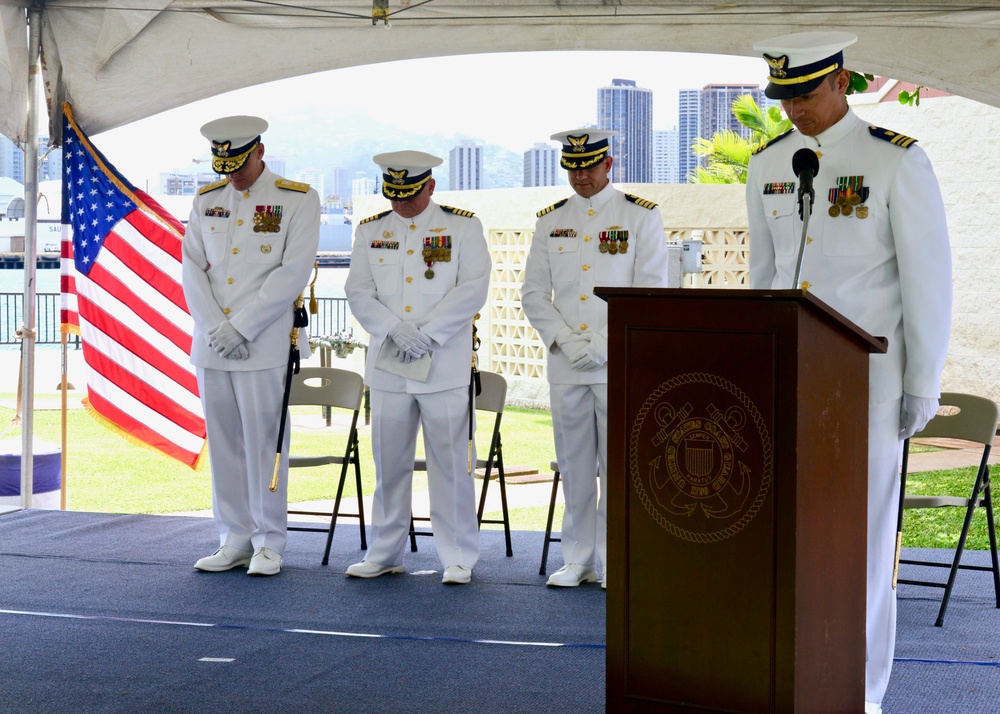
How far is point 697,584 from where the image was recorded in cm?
204

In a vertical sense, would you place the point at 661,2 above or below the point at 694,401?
above

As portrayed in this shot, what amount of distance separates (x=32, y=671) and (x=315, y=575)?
1.45 meters

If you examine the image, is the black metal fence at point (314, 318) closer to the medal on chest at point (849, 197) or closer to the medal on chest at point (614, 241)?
the medal on chest at point (614, 241)

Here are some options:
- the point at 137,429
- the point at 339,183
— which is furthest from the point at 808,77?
the point at 339,183

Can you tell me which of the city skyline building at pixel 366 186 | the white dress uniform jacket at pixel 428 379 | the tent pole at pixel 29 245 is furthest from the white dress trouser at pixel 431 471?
the city skyline building at pixel 366 186

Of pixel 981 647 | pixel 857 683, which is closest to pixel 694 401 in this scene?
pixel 857 683

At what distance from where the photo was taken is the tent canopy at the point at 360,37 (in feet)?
15.2

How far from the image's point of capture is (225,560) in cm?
465

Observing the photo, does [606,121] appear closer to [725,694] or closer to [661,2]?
[661,2]

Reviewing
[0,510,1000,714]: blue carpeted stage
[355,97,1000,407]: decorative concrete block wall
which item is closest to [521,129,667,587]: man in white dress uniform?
[0,510,1000,714]: blue carpeted stage

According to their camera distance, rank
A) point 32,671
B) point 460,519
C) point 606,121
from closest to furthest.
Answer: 1. point 32,671
2. point 460,519
3. point 606,121

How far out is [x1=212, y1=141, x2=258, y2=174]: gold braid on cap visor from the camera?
14.9 feet

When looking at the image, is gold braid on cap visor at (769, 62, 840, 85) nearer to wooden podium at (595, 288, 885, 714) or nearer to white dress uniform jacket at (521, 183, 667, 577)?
wooden podium at (595, 288, 885, 714)

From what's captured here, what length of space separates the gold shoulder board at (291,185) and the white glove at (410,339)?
0.76 meters
